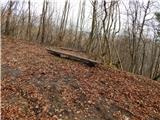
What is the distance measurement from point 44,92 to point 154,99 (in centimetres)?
456

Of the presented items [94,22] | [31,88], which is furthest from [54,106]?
[94,22]

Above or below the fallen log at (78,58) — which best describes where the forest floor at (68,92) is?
below

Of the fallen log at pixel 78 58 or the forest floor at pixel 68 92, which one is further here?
the fallen log at pixel 78 58

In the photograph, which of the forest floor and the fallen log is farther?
the fallen log

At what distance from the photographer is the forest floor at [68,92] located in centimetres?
761

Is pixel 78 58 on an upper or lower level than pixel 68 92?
upper

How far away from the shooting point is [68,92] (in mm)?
8961

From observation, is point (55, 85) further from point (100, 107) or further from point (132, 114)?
point (132, 114)

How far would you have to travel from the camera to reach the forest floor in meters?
7.61

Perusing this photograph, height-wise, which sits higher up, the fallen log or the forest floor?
the fallen log

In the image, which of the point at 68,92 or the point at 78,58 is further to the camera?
the point at 78,58

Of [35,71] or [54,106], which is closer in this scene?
[54,106]

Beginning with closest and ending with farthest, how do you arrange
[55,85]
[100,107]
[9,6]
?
1. [100,107]
2. [55,85]
3. [9,6]

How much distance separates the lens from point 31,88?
8609 mm
